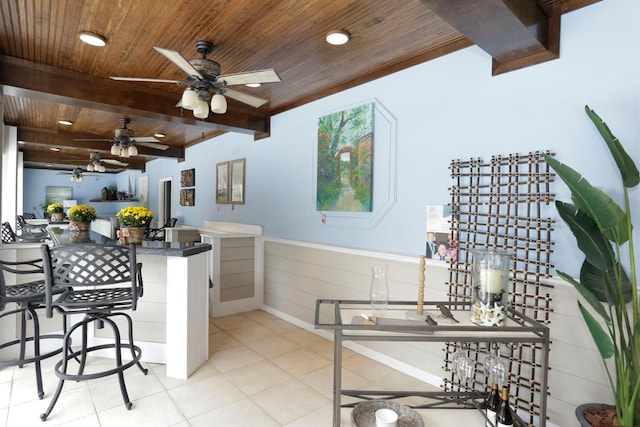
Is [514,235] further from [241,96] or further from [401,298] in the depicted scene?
[241,96]

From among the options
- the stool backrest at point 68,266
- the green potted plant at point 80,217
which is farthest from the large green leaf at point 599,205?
the green potted plant at point 80,217

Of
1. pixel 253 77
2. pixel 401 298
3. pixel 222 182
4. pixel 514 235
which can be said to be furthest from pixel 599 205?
pixel 222 182

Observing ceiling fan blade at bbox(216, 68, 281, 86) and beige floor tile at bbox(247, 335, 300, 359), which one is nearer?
ceiling fan blade at bbox(216, 68, 281, 86)

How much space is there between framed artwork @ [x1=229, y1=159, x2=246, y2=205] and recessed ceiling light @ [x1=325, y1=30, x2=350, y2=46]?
115 inches

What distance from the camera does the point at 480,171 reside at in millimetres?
2441

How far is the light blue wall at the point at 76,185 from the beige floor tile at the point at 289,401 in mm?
9872

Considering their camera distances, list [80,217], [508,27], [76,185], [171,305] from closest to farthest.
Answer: [508,27], [171,305], [80,217], [76,185]

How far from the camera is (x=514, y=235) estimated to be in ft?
7.33

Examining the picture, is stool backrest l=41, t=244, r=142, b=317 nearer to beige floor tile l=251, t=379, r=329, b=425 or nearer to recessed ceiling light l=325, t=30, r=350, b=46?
beige floor tile l=251, t=379, r=329, b=425

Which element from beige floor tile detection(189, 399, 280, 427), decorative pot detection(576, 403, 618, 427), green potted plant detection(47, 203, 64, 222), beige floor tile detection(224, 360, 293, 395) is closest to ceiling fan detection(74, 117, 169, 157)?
green potted plant detection(47, 203, 64, 222)

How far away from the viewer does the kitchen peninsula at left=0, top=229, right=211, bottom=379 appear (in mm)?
2594

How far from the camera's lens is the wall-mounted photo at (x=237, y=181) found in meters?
5.23

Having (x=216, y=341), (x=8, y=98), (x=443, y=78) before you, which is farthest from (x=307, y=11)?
(x=8, y=98)

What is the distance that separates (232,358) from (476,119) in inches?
114
